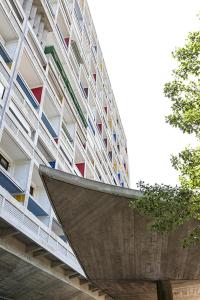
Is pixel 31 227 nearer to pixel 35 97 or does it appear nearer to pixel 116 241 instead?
pixel 116 241

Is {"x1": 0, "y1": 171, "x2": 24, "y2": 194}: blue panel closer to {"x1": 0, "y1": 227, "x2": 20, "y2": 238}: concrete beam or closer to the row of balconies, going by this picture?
{"x1": 0, "y1": 227, "x2": 20, "y2": 238}: concrete beam

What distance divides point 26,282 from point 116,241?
5.09 metres

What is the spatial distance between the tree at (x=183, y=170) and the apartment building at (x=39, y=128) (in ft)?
18.9

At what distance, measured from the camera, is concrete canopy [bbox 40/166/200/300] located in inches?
384

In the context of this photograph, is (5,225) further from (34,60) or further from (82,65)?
(82,65)

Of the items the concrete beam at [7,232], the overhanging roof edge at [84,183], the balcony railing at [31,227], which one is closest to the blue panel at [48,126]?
the balcony railing at [31,227]

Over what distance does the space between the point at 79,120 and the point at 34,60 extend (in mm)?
8254

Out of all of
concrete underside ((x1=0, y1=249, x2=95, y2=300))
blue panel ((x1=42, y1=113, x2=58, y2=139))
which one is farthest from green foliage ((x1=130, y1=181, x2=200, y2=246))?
blue panel ((x1=42, y1=113, x2=58, y2=139))

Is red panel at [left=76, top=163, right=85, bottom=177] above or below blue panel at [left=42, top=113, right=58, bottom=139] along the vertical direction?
above

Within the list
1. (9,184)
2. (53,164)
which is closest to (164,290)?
(9,184)

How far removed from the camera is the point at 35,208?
15.7 meters

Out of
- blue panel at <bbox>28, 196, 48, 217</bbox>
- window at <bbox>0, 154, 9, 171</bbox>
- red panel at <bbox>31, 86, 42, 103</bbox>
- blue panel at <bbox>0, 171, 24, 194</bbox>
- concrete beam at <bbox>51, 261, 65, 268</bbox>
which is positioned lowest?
concrete beam at <bbox>51, 261, 65, 268</bbox>

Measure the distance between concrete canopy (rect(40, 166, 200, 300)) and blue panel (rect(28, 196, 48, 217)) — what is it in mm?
3758

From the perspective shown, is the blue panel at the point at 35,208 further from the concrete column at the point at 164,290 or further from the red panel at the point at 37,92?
the concrete column at the point at 164,290
